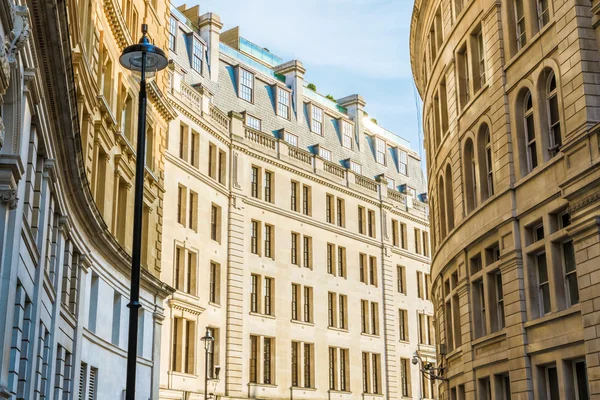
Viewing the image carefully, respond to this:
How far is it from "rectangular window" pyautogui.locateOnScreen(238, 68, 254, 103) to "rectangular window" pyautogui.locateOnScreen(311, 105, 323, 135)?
741 centimetres

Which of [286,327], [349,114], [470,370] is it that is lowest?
[470,370]

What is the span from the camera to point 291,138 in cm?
5838

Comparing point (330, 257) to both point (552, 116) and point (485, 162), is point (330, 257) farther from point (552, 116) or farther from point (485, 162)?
point (552, 116)

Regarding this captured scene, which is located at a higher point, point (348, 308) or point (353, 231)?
point (353, 231)

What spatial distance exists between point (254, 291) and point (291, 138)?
12.5m

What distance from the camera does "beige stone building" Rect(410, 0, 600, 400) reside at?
20.0 m

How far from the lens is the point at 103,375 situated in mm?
28734

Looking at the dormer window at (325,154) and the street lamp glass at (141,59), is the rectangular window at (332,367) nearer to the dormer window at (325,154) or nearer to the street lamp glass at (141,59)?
the dormer window at (325,154)

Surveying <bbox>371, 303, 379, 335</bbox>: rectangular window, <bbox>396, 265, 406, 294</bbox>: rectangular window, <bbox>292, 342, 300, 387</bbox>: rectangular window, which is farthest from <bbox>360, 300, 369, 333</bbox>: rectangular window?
<bbox>292, 342, 300, 387</bbox>: rectangular window

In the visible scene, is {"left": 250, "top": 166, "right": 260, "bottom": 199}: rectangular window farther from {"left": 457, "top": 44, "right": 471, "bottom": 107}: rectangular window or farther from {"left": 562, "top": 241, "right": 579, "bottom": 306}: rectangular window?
{"left": 562, "top": 241, "right": 579, "bottom": 306}: rectangular window

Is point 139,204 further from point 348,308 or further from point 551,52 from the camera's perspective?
point 348,308

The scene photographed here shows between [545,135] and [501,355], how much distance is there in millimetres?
6645

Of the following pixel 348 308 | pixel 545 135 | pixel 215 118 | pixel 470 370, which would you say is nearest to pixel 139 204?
pixel 545 135

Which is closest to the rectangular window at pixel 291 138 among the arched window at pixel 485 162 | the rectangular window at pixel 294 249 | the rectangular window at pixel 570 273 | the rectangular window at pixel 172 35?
the rectangular window at pixel 294 249
